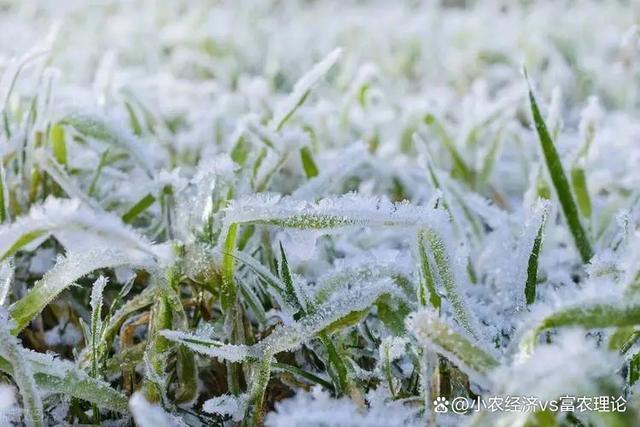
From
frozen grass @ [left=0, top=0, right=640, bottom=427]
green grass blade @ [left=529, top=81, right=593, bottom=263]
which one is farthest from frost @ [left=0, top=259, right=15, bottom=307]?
green grass blade @ [left=529, top=81, right=593, bottom=263]

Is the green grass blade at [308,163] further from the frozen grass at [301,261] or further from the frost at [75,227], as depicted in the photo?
the frost at [75,227]

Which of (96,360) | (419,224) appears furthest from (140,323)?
(419,224)

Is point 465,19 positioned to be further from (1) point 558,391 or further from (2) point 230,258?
(1) point 558,391

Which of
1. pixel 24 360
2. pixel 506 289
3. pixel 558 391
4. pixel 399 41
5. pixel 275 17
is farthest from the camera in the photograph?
pixel 275 17

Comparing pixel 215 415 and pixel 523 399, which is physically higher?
pixel 523 399

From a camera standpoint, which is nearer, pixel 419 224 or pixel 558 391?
pixel 558 391

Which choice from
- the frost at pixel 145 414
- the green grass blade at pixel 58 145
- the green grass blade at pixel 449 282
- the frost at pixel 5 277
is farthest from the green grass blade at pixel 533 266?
the green grass blade at pixel 58 145
